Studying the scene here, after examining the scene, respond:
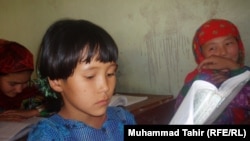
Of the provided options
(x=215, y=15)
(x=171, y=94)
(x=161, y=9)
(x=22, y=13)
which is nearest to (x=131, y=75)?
(x=171, y=94)

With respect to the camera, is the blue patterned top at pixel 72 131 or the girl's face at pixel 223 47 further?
the girl's face at pixel 223 47

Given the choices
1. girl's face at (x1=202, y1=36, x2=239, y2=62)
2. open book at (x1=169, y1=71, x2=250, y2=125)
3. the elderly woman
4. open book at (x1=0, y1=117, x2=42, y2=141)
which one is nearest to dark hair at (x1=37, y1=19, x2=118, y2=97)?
open book at (x1=169, y1=71, x2=250, y2=125)

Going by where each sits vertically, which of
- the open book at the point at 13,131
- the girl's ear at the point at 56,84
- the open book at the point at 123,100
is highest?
the girl's ear at the point at 56,84

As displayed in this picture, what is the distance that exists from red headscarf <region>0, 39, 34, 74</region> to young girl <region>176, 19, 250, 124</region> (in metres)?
0.70

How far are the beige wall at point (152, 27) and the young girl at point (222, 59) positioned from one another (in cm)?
10

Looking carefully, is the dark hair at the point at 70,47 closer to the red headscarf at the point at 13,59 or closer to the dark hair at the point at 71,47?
the dark hair at the point at 71,47

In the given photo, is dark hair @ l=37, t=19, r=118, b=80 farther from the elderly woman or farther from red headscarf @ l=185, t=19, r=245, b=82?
the elderly woman

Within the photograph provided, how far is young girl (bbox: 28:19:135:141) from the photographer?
577mm

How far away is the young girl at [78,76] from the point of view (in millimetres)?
577

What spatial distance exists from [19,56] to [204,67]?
805 millimetres

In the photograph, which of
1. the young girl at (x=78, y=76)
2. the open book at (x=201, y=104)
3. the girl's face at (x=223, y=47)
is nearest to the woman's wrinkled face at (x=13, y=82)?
the young girl at (x=78, y=76)

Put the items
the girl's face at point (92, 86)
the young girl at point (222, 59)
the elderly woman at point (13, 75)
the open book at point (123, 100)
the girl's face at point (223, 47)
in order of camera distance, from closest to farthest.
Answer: the girl's face at point (92, 86)
the young girl at point (222, 59)
the girl's face at point (223, 47)
the open book at point (123, 100)
the elderly woman at point (13, 75)

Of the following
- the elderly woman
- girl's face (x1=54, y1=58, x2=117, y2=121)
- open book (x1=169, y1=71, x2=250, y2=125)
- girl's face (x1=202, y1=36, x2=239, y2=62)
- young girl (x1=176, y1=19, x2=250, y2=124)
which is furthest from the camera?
the elderly woman

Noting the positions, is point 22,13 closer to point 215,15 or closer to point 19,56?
point 19,56
